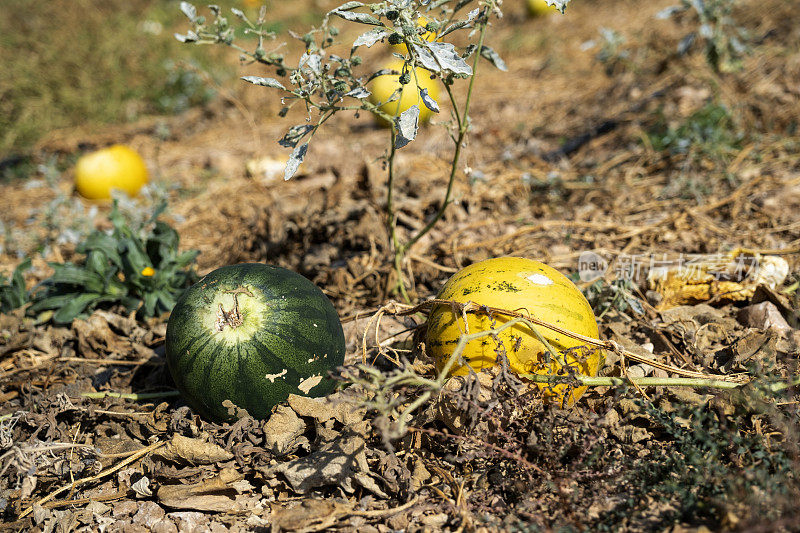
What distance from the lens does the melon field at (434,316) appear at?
209 cm

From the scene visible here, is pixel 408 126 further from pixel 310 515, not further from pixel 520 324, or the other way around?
pixel 310 515

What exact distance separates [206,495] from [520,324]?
1400 millimetres

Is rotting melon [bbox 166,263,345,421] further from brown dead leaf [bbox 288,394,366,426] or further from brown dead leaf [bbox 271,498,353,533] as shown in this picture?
brown dead leaf [bbox 271,498,353,533]

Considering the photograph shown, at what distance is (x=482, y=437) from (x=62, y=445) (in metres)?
1.68

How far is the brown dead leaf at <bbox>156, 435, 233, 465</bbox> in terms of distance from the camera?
2.30 meters

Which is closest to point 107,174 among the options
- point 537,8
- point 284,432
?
point 284,432

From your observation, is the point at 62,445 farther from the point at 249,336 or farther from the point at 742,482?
the point at 742,482

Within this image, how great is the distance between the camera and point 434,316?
2.51m

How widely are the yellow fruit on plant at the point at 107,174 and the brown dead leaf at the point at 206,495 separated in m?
4.41

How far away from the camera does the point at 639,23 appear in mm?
7551

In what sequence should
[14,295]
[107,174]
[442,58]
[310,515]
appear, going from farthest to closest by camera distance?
[107,174], [14,295], [442,58], [310,515]

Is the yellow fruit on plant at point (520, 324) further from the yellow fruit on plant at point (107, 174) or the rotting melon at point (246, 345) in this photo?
the yellow fruit on plant at point (107, 174)

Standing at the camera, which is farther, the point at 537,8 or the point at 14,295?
the point at 537,8

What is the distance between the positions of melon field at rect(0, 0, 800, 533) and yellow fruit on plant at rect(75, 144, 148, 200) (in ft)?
0.10
